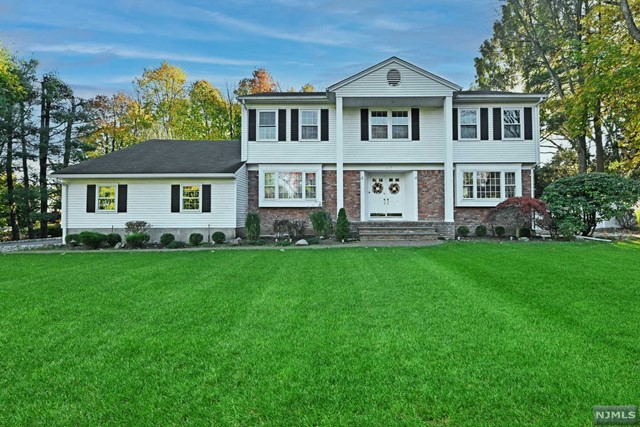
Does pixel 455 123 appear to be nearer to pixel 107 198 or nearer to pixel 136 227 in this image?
pixel 136 227

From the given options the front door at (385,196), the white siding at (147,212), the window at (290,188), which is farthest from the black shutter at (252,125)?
the front door at (385,196)

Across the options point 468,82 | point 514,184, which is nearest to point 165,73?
point 468,82

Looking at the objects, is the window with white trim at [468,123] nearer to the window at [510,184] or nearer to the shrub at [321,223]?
the window at [510,184]

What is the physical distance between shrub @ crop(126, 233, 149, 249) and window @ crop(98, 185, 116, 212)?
2.42 metres

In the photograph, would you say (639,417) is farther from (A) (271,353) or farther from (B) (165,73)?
(B) (165,73)

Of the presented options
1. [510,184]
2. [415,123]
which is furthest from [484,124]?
[415,123]

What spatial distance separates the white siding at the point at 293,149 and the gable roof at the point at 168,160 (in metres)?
1.02

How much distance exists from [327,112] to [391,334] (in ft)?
47.7

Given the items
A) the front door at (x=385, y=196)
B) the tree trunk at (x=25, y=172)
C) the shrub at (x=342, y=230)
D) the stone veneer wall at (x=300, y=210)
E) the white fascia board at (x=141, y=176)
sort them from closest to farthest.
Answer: the shrub at (x=342, y=230)
the white fascia board at (x=141, y=176)
the stone veneer wall at (x=300, y=210)
the front door at (x=385, y=196)
the tree trunk at (x=25, y=172)

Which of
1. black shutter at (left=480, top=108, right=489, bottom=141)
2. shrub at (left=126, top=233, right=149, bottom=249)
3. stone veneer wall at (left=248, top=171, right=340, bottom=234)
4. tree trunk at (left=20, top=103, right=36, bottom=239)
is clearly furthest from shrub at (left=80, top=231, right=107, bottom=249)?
black shutter at (left=480, top=108, right=489, bottom=141)

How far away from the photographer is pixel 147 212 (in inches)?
642

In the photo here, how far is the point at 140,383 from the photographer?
301 cm

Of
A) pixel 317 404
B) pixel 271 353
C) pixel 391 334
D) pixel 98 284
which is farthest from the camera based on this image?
pixel 98 284

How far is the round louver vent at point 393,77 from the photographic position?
16312mm
